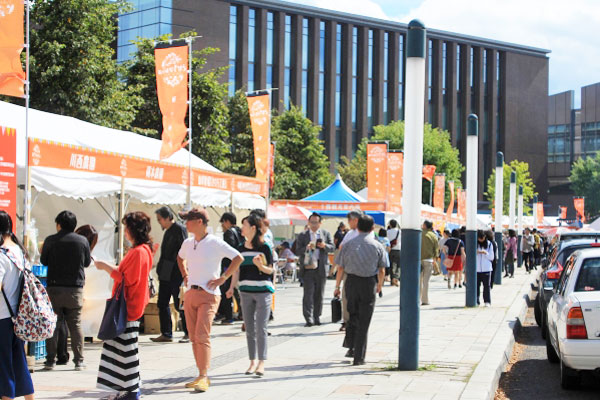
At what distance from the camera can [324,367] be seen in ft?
29.8

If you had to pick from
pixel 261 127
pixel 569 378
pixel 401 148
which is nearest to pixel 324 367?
pixel 569 378

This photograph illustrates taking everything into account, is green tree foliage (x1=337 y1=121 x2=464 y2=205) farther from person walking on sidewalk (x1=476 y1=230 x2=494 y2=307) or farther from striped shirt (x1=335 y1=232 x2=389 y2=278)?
striped shirt (x1=335 y1=232 x2=389 y2=278)

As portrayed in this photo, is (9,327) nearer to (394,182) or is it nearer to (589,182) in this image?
(394,182)

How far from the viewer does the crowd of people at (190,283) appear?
267 inches

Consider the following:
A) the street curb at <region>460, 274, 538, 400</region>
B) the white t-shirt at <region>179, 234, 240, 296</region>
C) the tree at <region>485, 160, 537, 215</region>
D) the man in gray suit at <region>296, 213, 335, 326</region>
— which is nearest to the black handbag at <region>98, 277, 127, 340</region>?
the white t-shirt at <region>179, 234, 240, 296</region>

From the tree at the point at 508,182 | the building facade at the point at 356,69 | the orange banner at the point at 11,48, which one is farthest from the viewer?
the tree at the point at 508,182

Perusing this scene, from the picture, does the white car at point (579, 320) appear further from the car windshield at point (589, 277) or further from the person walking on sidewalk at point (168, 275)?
the person walking on sidewalk at point (168, 275)

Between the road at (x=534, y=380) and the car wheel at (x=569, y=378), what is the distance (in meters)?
0.07

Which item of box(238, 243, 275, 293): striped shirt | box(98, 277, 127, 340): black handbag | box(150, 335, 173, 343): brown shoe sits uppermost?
box(238, 243, 275, 293): striped shirt

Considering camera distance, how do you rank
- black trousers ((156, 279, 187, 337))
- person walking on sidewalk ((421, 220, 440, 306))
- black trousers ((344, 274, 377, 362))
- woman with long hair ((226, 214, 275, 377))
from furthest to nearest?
person walking on sidewalk ((421, 220, 440, 306)), black trousers ((156, 279, 187, 337)), black trousers ((344, 274, 377, 362)), woman with long hair ((226, 214, 275, 377))

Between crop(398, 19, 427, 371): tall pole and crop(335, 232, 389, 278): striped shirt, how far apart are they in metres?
0.45

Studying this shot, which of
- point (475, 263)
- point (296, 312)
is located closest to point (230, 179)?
point (296, 312)

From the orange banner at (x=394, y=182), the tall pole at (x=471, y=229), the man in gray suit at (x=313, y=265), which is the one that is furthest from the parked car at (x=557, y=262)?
the orange banner at (x=394, y=182)

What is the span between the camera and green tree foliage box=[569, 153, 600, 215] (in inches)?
3637
